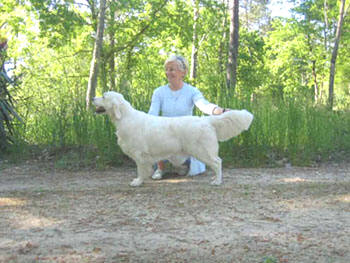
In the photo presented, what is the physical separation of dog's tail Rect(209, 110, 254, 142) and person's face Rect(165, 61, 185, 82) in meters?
0.89

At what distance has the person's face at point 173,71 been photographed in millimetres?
4500

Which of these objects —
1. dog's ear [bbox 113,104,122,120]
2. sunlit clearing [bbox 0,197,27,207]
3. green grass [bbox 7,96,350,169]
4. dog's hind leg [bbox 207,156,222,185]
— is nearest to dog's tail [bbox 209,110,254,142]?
dog's hind leg [bbox 207,156,222,185]

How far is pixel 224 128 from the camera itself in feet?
13.4

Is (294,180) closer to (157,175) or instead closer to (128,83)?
(157,175)

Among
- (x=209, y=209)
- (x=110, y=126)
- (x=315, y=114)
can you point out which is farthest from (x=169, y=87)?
(x=315, y=114)

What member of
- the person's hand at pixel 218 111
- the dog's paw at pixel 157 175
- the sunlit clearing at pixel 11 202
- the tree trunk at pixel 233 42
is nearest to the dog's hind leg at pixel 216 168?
the person's hand at pixel 218 111

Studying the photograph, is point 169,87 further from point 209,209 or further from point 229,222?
point 229,222

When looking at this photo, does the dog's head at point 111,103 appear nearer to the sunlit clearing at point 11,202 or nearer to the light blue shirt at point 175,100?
the light blue shirt at point 175,100

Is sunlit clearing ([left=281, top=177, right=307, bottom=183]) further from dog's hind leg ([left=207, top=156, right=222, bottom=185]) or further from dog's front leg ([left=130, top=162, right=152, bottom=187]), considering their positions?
dog's front leg ([left=130, top=162, right=152, bottom=187])

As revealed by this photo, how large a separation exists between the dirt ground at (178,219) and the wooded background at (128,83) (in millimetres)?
1233

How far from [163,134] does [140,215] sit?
1.27m

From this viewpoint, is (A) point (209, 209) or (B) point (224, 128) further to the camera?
(B) point (224, 128)

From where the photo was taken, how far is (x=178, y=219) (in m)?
2.88

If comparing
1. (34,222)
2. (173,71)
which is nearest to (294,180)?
(173,71)
